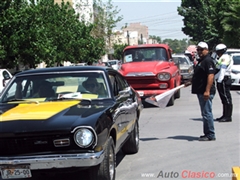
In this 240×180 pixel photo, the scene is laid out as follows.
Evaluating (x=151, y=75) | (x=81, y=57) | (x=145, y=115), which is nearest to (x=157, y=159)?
(x=145, y=115)

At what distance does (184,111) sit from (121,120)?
7354 millimetres

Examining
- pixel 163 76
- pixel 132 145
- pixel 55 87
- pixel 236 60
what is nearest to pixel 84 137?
pixel 55 87

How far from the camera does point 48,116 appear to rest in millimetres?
5496

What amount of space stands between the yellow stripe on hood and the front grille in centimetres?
36

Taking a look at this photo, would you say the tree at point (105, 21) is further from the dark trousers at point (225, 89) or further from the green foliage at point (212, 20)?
the dark trousers at point (225, 89)

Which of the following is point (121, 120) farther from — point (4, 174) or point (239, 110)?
point (239, 110)

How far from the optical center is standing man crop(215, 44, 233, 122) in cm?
1067

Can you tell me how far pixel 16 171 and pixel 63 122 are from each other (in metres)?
0.77

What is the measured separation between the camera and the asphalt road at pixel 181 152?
21.3ft

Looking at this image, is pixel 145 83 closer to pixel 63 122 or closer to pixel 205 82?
pixel 205 82

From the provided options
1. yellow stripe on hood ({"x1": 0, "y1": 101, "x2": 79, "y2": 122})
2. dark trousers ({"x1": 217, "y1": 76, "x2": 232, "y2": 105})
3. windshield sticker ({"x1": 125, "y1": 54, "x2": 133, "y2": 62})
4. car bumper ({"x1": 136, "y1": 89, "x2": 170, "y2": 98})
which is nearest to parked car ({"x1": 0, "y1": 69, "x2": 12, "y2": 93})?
windshield sticker ({"x1": 125, "y1": 54, "x2": 133, "y2": 62})

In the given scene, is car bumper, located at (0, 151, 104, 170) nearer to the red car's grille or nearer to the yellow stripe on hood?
the yellow stripe on hood

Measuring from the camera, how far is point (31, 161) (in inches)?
198

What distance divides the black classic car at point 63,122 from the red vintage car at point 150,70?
23.7 ft
